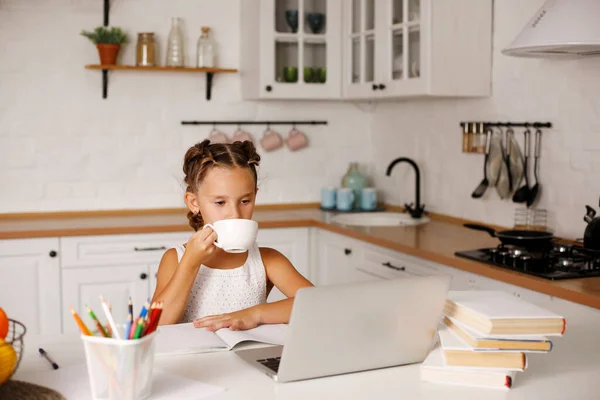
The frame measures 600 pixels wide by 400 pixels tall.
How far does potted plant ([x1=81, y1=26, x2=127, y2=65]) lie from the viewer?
4.16 m

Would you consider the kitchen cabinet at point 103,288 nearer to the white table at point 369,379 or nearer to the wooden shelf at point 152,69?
the wooden shelf at point 152,69

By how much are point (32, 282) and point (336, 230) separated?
142 cm

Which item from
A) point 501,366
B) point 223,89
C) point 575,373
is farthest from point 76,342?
point 223,89

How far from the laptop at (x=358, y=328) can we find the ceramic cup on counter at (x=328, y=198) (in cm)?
312

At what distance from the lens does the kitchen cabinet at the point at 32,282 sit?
146 inches

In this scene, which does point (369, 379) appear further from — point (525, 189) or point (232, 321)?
point (525, 189)

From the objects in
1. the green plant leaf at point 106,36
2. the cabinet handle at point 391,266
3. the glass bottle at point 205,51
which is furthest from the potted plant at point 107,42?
the cabinet handle at point 391,266

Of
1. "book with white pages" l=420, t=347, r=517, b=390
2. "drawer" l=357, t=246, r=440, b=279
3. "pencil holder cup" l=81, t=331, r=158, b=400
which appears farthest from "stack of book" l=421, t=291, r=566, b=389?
"drawer" l=357, t=246, r=440, b=279

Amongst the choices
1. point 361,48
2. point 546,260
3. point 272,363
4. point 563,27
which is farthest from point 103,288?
point 272,363

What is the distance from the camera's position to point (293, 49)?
434 cm

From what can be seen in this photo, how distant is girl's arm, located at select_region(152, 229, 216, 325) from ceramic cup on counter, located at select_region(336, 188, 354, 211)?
261 centimetres

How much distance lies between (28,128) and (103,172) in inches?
17.2

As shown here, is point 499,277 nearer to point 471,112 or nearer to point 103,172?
point 471,112

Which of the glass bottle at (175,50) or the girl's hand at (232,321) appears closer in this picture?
the girl's hand at (232,321)
